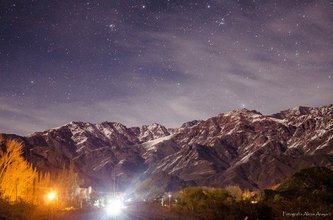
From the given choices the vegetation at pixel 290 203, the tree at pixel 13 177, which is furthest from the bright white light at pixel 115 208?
the tree at pixel 13 177

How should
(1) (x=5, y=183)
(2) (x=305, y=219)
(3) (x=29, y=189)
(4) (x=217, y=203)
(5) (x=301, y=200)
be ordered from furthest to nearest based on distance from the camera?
(3) (x=29, y=189) → (1) (x=5, y=183) → (4) (x=217, y=203) → (5) (x=301, y=200) → (2) (x=305, y=219)


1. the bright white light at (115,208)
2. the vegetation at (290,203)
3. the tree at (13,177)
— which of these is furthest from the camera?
the tree at (13,177)

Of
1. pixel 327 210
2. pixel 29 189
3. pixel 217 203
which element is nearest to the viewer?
pixel 327 210

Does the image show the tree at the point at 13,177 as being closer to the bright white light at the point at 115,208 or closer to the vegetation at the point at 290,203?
the bright white light at the point at 115,208

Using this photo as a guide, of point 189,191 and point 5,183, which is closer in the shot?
point 5,183

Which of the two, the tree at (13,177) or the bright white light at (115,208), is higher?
the tree at (13,177)

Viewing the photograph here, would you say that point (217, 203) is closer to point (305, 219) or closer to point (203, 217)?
point (203, 217)

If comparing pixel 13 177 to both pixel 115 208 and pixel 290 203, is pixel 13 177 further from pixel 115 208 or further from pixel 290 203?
pixel 290 203

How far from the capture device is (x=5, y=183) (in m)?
78.6

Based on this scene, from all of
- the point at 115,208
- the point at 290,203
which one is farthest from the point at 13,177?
the point at 290,203

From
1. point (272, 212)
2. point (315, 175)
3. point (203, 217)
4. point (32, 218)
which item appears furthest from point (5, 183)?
point (315, 175)

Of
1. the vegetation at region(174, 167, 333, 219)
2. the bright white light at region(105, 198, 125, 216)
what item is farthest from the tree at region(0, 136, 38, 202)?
the vegetation at region(174, 167, 333, 219)

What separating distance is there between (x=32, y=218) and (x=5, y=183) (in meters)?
31.0

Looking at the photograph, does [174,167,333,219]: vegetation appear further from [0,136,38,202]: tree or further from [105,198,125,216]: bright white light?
[0,136,38,202]: tree
